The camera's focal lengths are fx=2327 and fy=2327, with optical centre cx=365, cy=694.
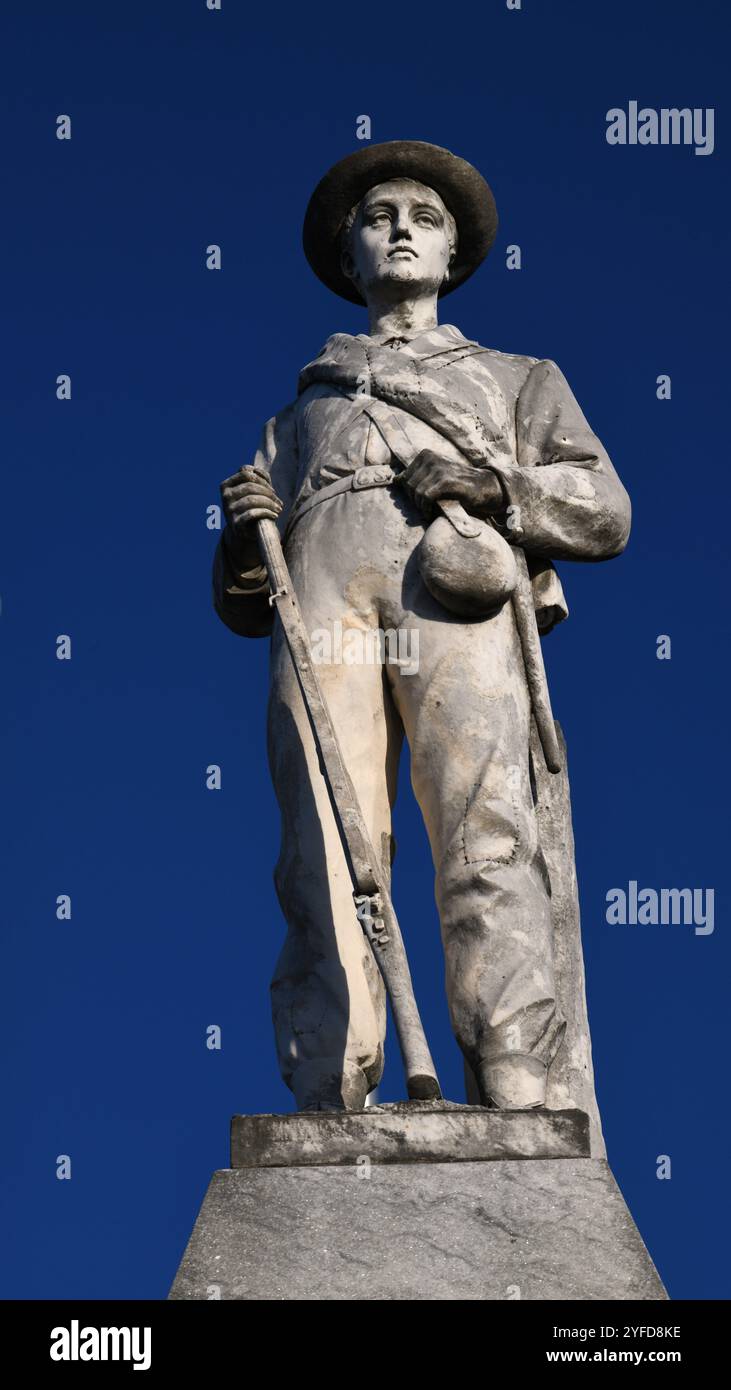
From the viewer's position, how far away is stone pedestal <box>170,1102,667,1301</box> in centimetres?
730

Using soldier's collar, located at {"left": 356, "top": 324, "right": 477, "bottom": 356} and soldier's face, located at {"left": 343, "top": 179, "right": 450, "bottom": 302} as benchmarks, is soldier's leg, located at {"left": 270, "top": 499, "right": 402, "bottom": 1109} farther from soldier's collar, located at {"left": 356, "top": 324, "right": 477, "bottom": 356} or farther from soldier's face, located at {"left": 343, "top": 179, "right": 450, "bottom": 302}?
soldier's face, located at {"left": 343, "top": 179, "right": 450, "bottom": 302}

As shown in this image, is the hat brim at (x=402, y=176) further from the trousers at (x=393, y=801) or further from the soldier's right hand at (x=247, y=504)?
the trousers at (x=393, y=801)

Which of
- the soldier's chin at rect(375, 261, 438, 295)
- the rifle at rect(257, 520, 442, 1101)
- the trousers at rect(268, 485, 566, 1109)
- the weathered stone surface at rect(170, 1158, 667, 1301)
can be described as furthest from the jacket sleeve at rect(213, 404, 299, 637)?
the weathered stone surface at rect(170, 1158, 667, 1301)

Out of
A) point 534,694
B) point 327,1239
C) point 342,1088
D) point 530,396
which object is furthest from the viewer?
point 530,396

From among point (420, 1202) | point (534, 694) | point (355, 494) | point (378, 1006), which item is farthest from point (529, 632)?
point (420, 1202)

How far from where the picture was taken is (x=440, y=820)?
8.75m

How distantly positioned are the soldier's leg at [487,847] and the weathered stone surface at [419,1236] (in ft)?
2.42

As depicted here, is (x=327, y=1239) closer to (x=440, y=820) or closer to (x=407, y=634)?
(x=440, y=820)

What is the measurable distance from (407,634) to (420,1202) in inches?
94.3

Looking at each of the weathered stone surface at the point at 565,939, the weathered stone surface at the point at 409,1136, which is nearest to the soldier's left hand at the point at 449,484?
the weathered stone surface at the point at 565,939

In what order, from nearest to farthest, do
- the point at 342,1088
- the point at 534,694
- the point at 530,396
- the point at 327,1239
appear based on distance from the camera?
the point at 327,1239, the point at 342,1088, the point at 534,694, the point at 530,396

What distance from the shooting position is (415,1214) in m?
7.51

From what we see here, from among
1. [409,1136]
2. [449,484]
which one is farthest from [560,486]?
[409,1136]

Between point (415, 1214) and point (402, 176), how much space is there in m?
4.72
